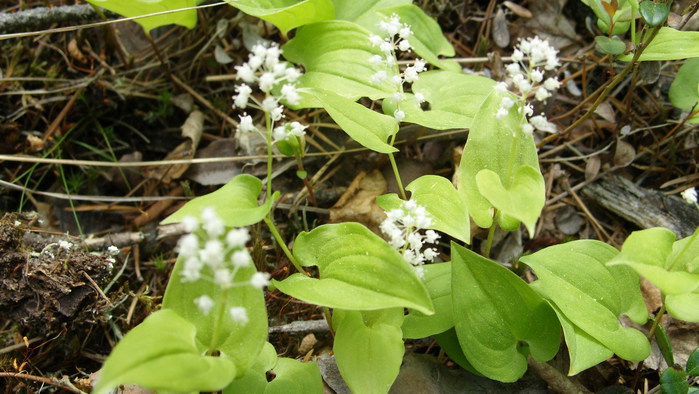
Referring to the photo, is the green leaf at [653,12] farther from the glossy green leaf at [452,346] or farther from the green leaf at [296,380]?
the green leaf at [296,380]

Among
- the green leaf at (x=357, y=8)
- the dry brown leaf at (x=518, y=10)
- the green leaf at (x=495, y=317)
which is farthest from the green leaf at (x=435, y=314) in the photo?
the dry brown leaf at (x=518, y=10)

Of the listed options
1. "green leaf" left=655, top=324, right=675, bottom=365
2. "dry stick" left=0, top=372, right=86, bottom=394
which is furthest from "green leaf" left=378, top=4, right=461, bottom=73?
"dry stick" left=0, top=372, right=86, bottom=394

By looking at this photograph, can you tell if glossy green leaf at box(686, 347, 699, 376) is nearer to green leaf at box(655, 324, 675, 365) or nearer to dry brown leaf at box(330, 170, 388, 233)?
green leaf at box(655, 324, 675, 365)

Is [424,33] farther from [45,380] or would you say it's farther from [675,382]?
[45,380]

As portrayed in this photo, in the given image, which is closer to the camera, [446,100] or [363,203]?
→ [446,100]

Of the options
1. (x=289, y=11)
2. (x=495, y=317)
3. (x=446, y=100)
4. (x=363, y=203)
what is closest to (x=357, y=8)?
(x=289, y=11)

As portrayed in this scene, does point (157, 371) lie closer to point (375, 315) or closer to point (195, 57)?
point (375, 315)

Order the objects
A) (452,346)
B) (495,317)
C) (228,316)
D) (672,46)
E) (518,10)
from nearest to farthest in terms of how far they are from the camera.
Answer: (228,316), (495,317), (452,346), (672,46), (518,10)
